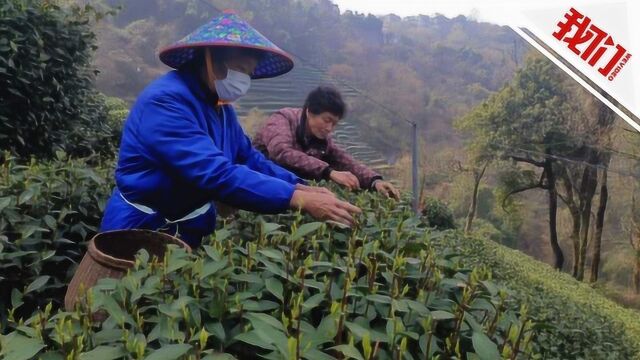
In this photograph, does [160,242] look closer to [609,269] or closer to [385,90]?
[609,269]

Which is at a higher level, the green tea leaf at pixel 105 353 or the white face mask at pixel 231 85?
the white face mask at pixel 231 85

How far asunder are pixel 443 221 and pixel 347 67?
2334cm

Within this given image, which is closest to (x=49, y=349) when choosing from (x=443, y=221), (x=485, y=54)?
(x=443, y=221)

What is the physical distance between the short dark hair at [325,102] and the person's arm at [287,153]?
0.15 metres

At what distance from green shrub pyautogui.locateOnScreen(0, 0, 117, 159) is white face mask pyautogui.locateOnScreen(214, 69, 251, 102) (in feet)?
6.40

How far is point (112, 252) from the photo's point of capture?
1459mm

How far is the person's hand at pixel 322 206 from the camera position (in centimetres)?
136

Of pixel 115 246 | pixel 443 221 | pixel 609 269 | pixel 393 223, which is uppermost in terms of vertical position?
pixel 393 223

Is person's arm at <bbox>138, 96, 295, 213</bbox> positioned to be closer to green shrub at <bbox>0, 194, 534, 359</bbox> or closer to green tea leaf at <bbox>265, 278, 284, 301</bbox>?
green shrub at <bbox>0, 194, 534, 359</bbox>

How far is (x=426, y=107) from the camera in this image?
120ft

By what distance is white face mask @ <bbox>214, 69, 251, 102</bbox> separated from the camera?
176cm

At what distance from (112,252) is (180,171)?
27 centimetres

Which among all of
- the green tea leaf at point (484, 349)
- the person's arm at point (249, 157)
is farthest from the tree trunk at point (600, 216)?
the green tea leaf at point (484, 349)

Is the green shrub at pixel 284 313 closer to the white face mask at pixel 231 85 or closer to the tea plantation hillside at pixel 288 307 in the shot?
the tea plantation hillside at pixel 288 307
